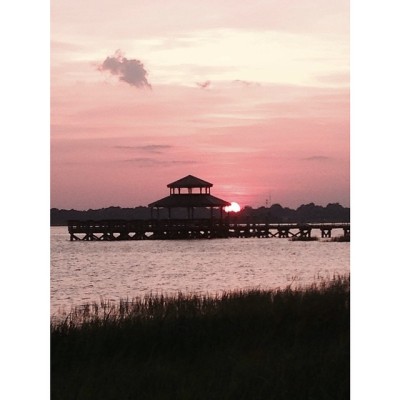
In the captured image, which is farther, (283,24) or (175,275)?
(175,275)

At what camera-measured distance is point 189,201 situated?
5719cm

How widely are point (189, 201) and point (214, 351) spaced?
156 ft

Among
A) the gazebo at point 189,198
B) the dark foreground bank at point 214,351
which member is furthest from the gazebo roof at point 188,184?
the dark foreground bank at point 214,351

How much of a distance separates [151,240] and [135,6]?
57.6m

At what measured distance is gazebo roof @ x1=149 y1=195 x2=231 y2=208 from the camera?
56.8m

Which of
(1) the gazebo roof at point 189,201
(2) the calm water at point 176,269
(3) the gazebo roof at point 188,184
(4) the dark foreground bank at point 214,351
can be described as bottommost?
(2) the calm water at point 176,269

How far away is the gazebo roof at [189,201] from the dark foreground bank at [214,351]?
43.3 meters

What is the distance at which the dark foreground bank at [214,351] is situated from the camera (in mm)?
7719

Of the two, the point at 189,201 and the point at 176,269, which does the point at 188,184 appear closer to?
the point at 189,201

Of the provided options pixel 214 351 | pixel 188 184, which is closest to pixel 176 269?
pixel 188 184

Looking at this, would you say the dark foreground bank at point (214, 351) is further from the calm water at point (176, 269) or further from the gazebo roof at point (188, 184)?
the gazebo roof at point (188, 184)

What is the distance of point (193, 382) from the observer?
7.96 m
